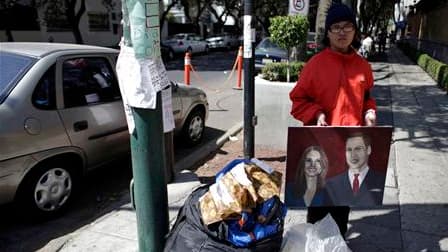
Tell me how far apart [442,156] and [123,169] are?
4.20 m

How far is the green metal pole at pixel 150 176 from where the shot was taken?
90.1 inches

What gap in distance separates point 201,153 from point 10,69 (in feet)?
8.89

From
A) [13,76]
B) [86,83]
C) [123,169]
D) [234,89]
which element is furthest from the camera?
[234,89]

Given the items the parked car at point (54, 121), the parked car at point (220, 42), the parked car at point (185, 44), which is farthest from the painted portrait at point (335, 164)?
the parked car at point (220, 42)

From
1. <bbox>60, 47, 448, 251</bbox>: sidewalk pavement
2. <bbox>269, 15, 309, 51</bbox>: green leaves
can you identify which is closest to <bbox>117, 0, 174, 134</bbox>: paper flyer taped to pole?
<bbox>60, 47, 448, 251</bbox>: sidewalk pavement

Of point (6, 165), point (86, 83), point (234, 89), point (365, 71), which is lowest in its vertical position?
point (234, 89)

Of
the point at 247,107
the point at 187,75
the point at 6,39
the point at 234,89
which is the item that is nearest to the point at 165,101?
the point at 247,107

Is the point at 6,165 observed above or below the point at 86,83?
below

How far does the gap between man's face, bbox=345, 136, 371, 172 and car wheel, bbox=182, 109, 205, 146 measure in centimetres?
348

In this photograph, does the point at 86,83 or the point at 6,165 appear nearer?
the point at 6,165

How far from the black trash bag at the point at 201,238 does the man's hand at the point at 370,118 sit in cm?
107

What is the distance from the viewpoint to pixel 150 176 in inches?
93.3

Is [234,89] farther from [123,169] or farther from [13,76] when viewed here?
[13,76]

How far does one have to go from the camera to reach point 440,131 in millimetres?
6734
